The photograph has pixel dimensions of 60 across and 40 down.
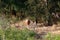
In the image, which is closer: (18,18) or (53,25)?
(53,25)

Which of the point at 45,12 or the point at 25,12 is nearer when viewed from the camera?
the point at 45,12

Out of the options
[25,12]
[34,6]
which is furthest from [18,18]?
[34,6]

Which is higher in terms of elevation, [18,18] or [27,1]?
[27,1]

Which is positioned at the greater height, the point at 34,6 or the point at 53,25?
A: the point at 34,6

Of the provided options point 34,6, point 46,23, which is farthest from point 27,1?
point 46,23

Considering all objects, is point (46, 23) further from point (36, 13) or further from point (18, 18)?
point (18, 18)

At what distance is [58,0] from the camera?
13625mm

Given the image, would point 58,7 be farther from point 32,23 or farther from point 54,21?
point 32,23

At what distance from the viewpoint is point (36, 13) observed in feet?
44.1

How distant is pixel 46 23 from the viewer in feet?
44.1

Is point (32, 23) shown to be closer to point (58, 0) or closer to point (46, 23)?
point (46, 23)

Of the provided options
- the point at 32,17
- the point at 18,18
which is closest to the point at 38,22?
the point at 32,17

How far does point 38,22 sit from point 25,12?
95 centimetres

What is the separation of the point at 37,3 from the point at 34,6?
0.25 metres
